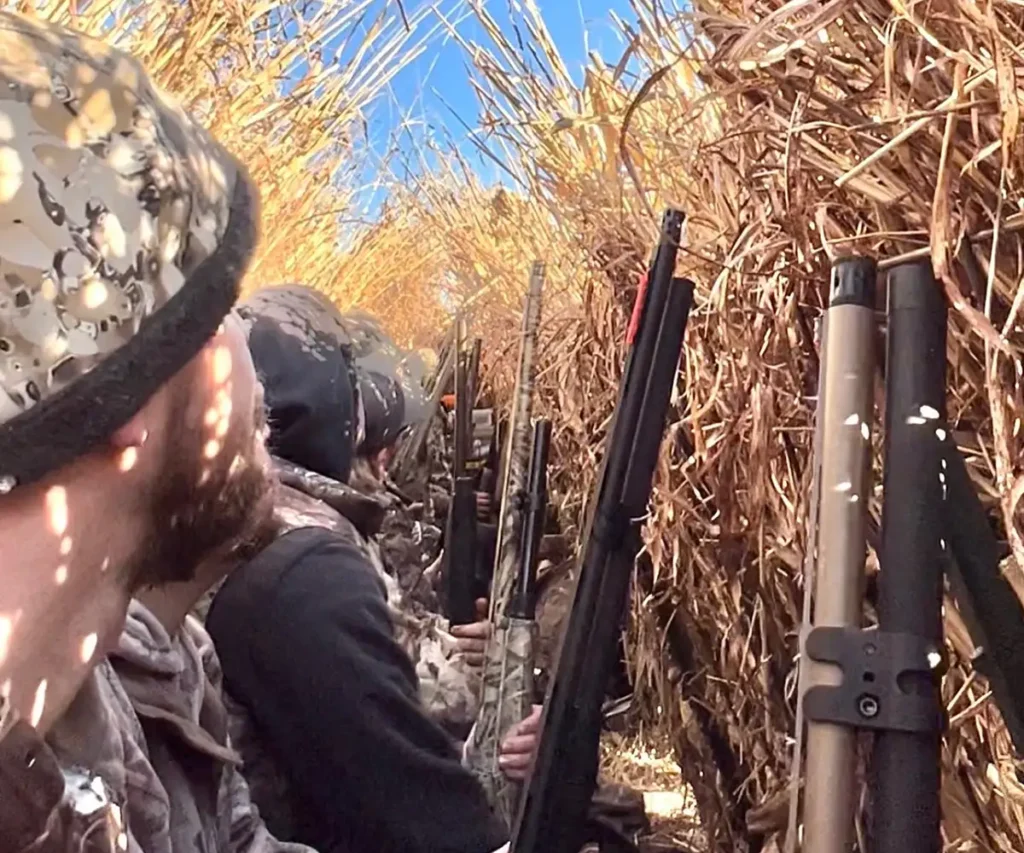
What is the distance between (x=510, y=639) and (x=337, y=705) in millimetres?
1224

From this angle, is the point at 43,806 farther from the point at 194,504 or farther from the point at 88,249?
the point at 88,249

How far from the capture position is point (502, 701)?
259cm

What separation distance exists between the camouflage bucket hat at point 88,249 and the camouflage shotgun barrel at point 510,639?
1.16m

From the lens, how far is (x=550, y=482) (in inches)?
200

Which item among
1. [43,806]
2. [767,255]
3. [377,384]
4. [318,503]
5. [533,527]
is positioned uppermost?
[377,384]

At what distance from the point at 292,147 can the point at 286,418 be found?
3309mm

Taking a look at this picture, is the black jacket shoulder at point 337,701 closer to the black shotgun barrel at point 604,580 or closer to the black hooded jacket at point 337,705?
the black hooded jacket at point 337,705

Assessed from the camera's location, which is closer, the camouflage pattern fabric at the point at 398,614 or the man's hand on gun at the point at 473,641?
the camouflage pattern fabric at the point at 398,614

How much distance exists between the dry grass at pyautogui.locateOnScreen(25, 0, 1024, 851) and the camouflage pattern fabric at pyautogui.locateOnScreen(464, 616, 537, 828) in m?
0.34

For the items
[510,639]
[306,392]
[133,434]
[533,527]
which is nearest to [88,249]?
[133,434]

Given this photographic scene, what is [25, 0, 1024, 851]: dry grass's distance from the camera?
126 cm

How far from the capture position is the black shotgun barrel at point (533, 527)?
311 centimetres

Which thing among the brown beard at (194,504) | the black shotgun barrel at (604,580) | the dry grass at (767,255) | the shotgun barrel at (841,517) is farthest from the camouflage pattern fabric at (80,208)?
the black shotgun barrel at (604,580)

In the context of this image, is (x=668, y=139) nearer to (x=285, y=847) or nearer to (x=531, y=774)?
(x=531, y=774)
